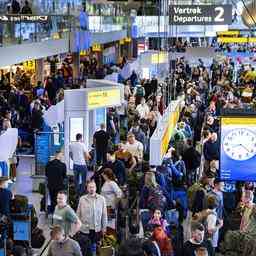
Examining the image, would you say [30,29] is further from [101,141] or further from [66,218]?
[66,218]

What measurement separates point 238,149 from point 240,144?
0.28 ft

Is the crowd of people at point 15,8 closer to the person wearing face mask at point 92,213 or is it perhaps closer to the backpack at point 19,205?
the backpack at point 19,205

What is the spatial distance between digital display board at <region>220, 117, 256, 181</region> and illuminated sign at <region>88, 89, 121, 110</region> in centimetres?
598

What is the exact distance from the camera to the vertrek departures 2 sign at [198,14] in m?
22.6

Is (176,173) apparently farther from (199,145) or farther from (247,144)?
(199,145)

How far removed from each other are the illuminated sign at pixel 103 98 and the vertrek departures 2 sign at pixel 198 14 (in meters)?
4.91

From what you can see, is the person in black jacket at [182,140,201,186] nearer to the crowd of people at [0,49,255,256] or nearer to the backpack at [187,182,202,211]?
the crowd of people at [0,49,255,256]

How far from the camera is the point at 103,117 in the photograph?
750 inches

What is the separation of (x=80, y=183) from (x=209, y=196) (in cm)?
397

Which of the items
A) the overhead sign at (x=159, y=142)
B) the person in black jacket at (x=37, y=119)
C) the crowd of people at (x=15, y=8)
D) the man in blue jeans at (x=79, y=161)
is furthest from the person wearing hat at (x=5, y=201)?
the crowd of people at (x=15, y=8)

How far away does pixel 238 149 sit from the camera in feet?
36.9

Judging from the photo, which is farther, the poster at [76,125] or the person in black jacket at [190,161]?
the poster at [76,125]

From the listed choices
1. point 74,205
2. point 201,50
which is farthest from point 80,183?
point 201,50

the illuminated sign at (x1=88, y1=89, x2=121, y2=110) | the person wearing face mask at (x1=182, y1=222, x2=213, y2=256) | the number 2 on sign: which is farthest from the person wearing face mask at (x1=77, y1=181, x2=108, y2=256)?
the number 2 on sign
